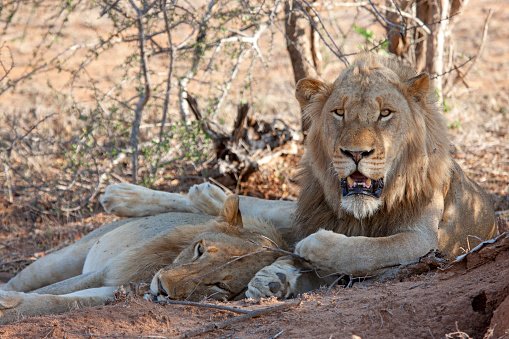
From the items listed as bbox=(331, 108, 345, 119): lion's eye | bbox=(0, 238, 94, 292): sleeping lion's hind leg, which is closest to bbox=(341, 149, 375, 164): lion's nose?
bbox=(331, 108, 345, 119): lion's eye

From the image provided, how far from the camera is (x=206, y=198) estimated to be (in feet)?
15.1

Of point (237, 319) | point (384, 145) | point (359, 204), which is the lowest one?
point (237, 319)

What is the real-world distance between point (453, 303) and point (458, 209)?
173cm

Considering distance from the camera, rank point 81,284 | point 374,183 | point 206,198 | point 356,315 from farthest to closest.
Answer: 1. point 206,198
2. point 81,284
3. point 374,183
4. point 356,315

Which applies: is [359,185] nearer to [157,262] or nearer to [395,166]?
[395,166]

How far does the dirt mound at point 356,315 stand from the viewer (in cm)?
229

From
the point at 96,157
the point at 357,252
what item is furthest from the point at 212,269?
the point at 96,157

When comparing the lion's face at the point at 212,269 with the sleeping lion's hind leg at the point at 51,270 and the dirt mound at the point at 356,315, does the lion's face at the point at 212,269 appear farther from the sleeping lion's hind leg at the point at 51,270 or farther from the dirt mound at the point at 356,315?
the sleeping lion's hind leg at the point at 51,270

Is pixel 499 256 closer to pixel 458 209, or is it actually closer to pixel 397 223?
pixel 397 223

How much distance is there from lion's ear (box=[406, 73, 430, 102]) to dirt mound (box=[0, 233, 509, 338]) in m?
1.20

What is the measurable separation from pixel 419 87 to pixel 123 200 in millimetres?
2503

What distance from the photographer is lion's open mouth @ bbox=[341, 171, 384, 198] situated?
3.40 m

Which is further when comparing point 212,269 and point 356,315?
point 212,269

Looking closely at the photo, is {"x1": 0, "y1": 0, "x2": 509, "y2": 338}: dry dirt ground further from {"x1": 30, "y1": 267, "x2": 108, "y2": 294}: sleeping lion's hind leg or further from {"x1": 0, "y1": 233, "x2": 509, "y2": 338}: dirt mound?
{"x1": 30, "y1": 267, "x2": 108, "y2": 294}: sleeping lion's hind leg
